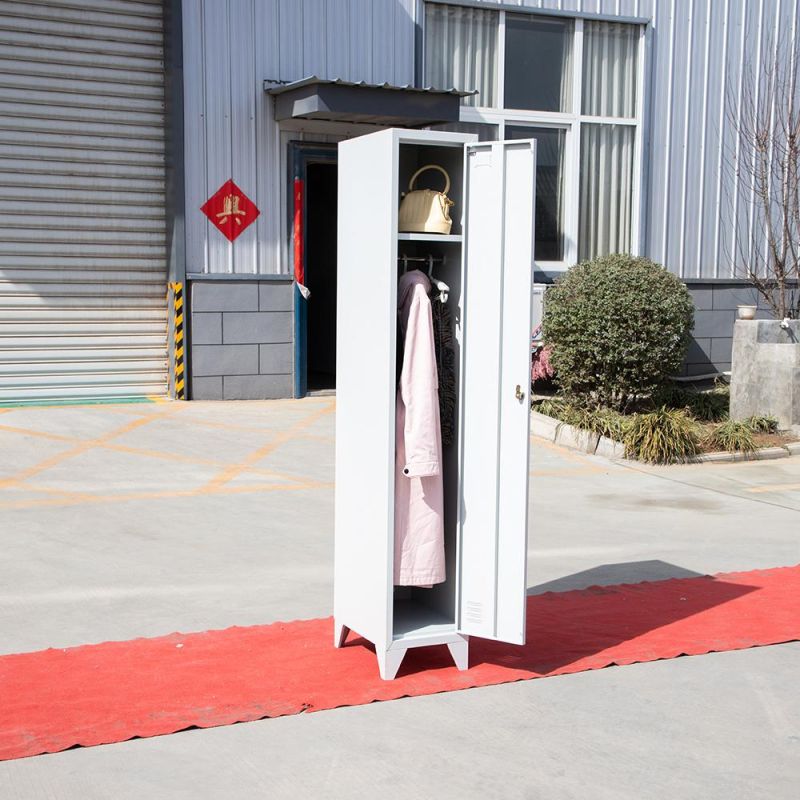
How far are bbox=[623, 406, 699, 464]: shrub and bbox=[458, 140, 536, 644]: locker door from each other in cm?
578

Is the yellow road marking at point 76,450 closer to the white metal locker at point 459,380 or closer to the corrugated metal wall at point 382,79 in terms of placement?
the corrugated metal wall at point 382,79

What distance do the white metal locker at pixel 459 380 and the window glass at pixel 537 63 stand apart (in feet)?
31.5

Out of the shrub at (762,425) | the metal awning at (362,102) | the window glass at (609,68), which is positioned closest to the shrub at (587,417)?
the shrub at (762,425)

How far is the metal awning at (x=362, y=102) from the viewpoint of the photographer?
12.2 metres

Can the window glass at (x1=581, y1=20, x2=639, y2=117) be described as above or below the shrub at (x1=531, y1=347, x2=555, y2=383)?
above

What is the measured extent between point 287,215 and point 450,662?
886cm

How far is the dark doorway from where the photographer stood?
16641 millimetres

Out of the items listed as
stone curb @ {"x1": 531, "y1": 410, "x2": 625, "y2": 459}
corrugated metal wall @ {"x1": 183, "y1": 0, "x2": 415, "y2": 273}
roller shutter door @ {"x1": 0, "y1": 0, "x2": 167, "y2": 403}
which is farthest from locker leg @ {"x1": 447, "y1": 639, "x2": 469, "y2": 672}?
roller shutter door @ {"x1": 0, "y1": 0, "x2": 167, "y2": 403}

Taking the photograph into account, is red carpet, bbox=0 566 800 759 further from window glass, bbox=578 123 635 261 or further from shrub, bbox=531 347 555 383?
window glass, bbox=578 123 635 261

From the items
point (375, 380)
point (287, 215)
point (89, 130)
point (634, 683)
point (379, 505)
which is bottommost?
point (634, 683)

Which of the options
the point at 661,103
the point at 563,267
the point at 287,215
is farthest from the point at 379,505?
the point at 661,103

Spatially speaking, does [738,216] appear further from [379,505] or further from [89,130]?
[379,505]

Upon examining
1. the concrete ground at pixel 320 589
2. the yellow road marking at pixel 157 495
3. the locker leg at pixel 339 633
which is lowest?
the concrete ground at pixel 320 589

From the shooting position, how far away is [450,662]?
5.23 m
